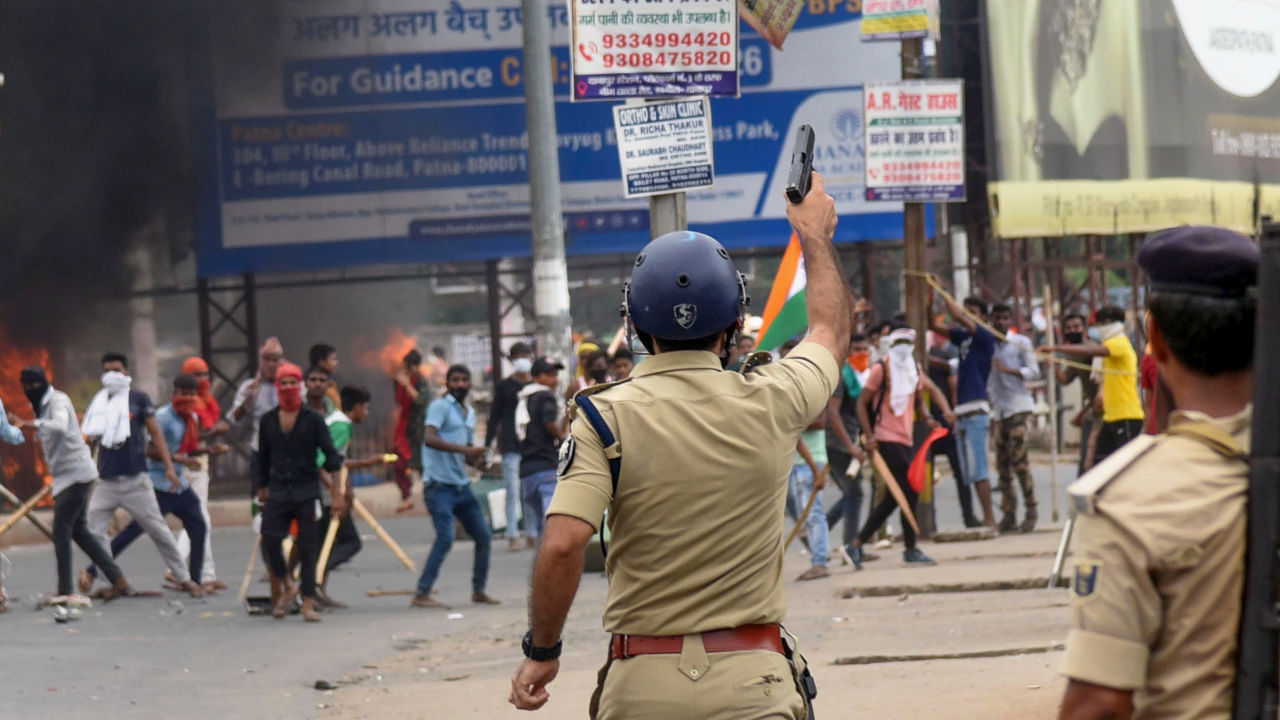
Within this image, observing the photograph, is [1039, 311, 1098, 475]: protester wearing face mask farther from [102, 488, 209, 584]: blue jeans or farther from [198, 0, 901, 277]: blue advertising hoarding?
[102, 488, 209, 584]: blue jeans

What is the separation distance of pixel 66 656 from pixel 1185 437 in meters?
7.91

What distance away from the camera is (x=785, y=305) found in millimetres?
8367

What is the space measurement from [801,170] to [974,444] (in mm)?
10627

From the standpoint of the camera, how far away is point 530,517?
12625 mm

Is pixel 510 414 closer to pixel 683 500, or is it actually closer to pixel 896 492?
pixel 896 492

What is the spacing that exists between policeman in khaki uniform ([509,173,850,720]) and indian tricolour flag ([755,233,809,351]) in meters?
4.25

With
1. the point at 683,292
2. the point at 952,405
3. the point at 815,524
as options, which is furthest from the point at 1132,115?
the point at 683,292

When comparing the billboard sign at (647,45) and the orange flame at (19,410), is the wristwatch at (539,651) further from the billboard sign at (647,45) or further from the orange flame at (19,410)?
the orange flame at (19,410)

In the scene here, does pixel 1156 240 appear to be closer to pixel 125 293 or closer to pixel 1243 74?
pixel 125 293

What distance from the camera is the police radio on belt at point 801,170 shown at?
11.5ft

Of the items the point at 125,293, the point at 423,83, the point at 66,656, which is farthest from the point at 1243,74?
the point at 66,656

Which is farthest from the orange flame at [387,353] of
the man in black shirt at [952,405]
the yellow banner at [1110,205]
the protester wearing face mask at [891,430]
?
the protester wearing face mask at [891,430]

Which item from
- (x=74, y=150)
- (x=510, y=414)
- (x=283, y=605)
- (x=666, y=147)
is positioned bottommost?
(x=283, y=605)

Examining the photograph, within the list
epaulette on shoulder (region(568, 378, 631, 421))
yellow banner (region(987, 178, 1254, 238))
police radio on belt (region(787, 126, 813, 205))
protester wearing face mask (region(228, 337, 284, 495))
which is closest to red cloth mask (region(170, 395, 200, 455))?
protester wearing face mask (region(228, 337, 284, 495))
